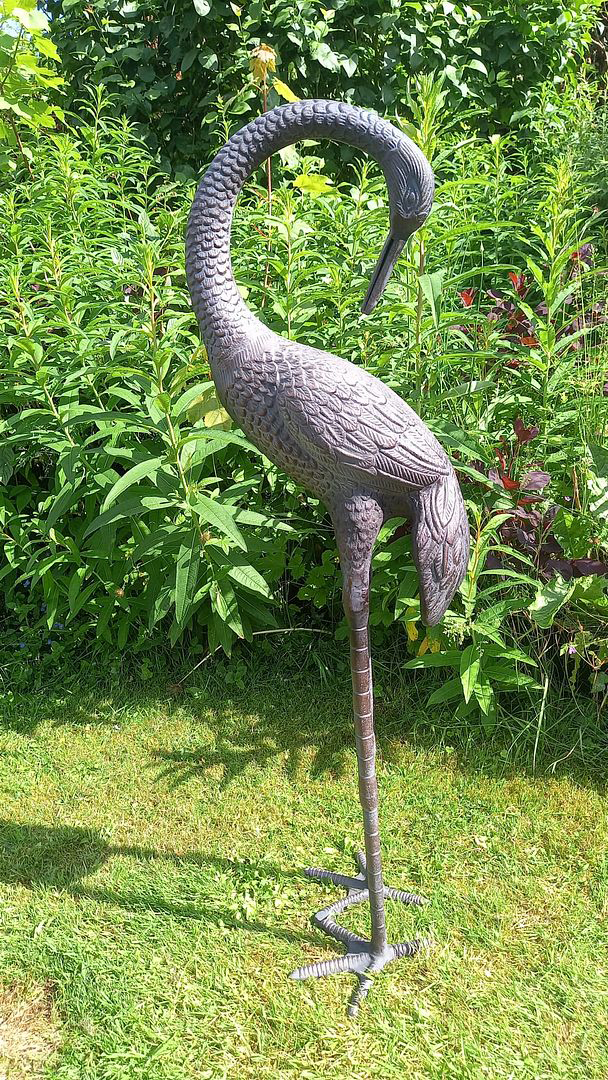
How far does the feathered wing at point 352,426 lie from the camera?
5.64 feet

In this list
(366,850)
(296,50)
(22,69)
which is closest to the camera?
(366,850)

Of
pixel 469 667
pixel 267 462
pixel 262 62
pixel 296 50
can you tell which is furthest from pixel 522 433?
pixel 296 50

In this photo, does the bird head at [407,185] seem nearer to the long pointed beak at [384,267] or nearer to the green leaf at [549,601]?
the long pointed beak at [384,267]

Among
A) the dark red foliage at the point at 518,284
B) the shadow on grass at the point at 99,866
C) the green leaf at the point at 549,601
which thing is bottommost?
the shadow on grass at the point at 99,866

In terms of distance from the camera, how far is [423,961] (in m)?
2.28

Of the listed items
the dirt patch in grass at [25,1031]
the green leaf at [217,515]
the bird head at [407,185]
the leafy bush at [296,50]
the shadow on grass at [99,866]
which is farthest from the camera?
the leafy bush at [296,50]

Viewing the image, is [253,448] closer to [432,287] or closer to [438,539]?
[432,287]

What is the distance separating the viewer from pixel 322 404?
5.62ft

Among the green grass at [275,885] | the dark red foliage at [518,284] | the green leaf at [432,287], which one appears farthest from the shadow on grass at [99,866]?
the dark red foliage at [518,284]

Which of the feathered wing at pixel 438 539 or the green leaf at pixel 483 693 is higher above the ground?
the feathered wing at pixel 438 539

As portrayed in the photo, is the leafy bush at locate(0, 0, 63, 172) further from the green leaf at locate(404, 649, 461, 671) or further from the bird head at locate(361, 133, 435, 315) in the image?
the green leaf at locate(404, 649, 461, 671)

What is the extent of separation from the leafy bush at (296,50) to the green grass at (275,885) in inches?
148

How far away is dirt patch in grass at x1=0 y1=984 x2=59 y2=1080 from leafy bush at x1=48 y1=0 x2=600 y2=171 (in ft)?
15.2

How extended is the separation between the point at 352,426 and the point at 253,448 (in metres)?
1.02
